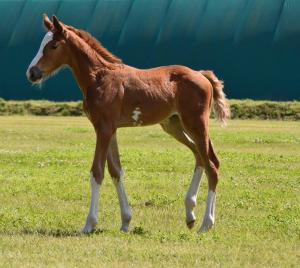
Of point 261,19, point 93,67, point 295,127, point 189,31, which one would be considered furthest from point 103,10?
point 93,67

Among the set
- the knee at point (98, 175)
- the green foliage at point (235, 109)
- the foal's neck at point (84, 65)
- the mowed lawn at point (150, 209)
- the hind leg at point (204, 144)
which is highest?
the foal's neck at point (84, 65)

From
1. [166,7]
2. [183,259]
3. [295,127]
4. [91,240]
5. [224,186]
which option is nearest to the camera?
[183,259]

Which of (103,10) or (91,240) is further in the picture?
(103,10)

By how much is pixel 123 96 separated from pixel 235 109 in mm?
32620

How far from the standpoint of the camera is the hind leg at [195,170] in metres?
13.5

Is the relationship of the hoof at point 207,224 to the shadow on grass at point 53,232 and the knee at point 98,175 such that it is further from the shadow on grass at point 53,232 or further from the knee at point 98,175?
the knee at point 98,175

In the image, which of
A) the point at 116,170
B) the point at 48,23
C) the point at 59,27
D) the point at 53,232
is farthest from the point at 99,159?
the point at 48,23

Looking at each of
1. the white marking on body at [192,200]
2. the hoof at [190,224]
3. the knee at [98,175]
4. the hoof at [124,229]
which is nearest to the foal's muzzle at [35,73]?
the knee at [98,175]

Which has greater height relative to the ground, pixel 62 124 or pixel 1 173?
pixel 1 173

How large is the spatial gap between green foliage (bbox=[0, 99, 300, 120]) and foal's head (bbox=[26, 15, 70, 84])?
31.8 metres

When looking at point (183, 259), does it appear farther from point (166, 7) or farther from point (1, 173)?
point (166, 7)

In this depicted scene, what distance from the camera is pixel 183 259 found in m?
10.9

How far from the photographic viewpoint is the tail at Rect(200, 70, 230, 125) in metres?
14.2

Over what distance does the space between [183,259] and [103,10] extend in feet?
145
